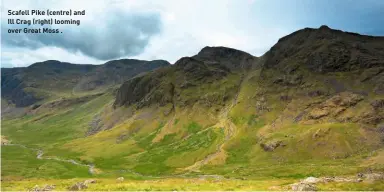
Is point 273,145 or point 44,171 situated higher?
point 273,145

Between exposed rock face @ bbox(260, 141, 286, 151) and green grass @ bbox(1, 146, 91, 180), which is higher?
exposed rock face @ bbox(260, 141, 286, 151)

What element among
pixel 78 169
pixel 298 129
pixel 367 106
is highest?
pixel 367 106

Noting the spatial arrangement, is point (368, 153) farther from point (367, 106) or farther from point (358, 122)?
point (367, 106)

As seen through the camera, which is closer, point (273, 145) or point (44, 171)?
point (273, 145)

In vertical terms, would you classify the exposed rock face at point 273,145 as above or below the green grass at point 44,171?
above

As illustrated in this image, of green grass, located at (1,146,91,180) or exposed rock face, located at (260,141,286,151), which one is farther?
exposed rock face, located at (260,141,286,151)

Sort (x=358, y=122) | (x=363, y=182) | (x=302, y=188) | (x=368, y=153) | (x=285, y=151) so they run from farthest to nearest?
(x=358, y=122), (x=285, y=151), (x=368, y=153), (x=363, y=182), (x=302, y=188)

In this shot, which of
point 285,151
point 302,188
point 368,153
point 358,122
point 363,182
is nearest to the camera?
point 302,188

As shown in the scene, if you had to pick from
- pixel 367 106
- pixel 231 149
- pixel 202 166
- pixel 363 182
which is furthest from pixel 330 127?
pixel 363 182

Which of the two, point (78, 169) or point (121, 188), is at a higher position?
point (121, 188)

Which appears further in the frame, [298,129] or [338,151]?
[298,129]

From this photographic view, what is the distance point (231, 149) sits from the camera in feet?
636

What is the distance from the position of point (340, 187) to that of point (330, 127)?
133 metres

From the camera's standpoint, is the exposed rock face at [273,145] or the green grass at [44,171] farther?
the exposed rock face at [273,145]
